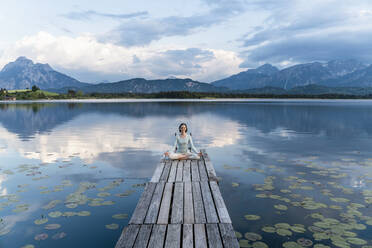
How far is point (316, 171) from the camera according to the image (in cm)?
1812

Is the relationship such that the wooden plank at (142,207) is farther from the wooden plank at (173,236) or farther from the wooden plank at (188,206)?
→ the wooden plank at (188,206)

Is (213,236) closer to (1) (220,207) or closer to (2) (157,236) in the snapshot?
(2) (157,236)

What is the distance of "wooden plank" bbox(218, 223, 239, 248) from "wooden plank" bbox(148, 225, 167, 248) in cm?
170

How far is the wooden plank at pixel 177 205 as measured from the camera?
29.2 feet

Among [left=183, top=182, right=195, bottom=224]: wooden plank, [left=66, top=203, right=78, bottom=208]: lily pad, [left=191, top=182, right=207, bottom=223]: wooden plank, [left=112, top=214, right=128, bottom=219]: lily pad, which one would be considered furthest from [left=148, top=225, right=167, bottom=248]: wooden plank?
[left=66, top=203, right=78, bottom=208]: lily pad

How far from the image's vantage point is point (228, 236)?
25.8 ft

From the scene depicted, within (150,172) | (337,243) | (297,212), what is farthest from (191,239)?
(150,172)

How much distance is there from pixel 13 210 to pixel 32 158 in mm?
11383

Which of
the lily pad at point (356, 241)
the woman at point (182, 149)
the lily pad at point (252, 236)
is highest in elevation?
the woman at point (182, 149)

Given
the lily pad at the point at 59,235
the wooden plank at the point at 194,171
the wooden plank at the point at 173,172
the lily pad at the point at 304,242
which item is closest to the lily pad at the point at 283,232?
the lily pad at the point at 304,242

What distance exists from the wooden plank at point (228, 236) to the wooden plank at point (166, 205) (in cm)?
178

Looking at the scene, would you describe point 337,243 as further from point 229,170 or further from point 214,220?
point 229,170

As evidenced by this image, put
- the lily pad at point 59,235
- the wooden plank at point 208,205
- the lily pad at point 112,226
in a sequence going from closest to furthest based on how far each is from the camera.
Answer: the wooden plank at point 208,205, the lily pad at point 59,235, the lily pad at point 112,226

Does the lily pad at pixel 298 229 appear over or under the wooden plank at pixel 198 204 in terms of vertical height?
under
